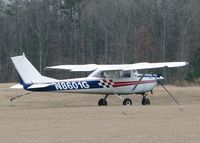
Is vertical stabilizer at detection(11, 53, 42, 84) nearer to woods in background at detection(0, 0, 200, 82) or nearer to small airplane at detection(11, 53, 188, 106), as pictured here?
small airplane at detection(11, 53, 188, 106)

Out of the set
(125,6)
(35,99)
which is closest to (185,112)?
(35,99)

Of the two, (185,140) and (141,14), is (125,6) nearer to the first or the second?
(141,14)

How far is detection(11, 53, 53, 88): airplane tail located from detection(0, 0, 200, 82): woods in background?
41.4 m

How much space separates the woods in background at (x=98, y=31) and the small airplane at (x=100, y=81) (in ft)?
125

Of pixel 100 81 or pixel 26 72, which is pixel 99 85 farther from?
pixel 26 72

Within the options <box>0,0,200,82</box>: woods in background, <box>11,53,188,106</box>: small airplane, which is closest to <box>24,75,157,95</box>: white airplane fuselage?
<box>11,53,188,106</box>: small airplane

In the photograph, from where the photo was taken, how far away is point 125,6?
8231cm

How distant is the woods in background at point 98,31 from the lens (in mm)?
76875

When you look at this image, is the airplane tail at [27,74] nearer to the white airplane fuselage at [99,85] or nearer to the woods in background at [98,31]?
the white airplane fuselage at [99,85]

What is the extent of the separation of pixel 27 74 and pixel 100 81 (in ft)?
11.9

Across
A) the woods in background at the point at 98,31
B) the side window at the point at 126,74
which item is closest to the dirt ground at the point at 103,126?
the side window at the point at 126,74

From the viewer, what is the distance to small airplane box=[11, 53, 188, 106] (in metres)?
32.2

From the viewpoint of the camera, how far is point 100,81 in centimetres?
3353

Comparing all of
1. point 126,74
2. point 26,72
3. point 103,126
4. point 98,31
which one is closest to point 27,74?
point 26,72
